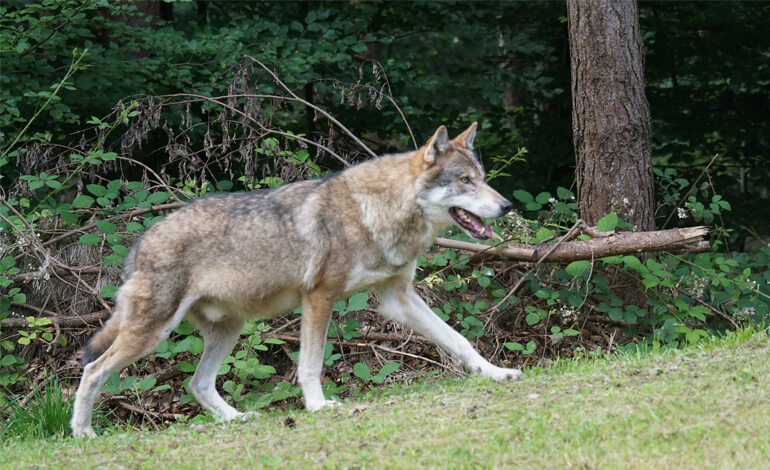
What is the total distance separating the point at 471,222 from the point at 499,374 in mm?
1152

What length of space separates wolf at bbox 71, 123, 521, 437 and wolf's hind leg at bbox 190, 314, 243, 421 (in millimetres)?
59

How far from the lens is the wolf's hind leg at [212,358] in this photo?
6.73 metres

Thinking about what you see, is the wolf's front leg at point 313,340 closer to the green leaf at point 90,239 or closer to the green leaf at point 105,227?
the green leaf at point 105,227

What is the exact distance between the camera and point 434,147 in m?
6.35

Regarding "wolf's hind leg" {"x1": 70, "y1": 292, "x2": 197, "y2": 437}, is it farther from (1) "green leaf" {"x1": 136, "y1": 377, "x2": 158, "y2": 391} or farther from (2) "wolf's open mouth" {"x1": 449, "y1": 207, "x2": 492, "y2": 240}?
(2) "wolf's open mouth" {"x1": 449, "y1": 207, "x2": 492, "y2": 240}

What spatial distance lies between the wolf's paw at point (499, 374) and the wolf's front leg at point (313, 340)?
1.17 m

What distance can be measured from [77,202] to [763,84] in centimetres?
960

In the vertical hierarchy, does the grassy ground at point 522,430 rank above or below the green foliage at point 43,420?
above

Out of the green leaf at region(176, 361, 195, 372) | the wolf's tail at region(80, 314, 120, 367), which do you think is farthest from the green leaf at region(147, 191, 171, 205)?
the wolf's tail at region(80, 314, 120, 367)

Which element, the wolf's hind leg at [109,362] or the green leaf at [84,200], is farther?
the green leaf at [84,200]

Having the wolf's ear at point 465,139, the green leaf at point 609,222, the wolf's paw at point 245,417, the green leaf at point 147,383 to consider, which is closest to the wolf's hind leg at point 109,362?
the wolf's paw at point 245,417

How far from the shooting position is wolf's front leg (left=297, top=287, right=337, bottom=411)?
619 cm

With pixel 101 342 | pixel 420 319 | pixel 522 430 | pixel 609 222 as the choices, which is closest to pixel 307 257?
pixel 420 319

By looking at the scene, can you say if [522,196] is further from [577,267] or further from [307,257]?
[307,257]
